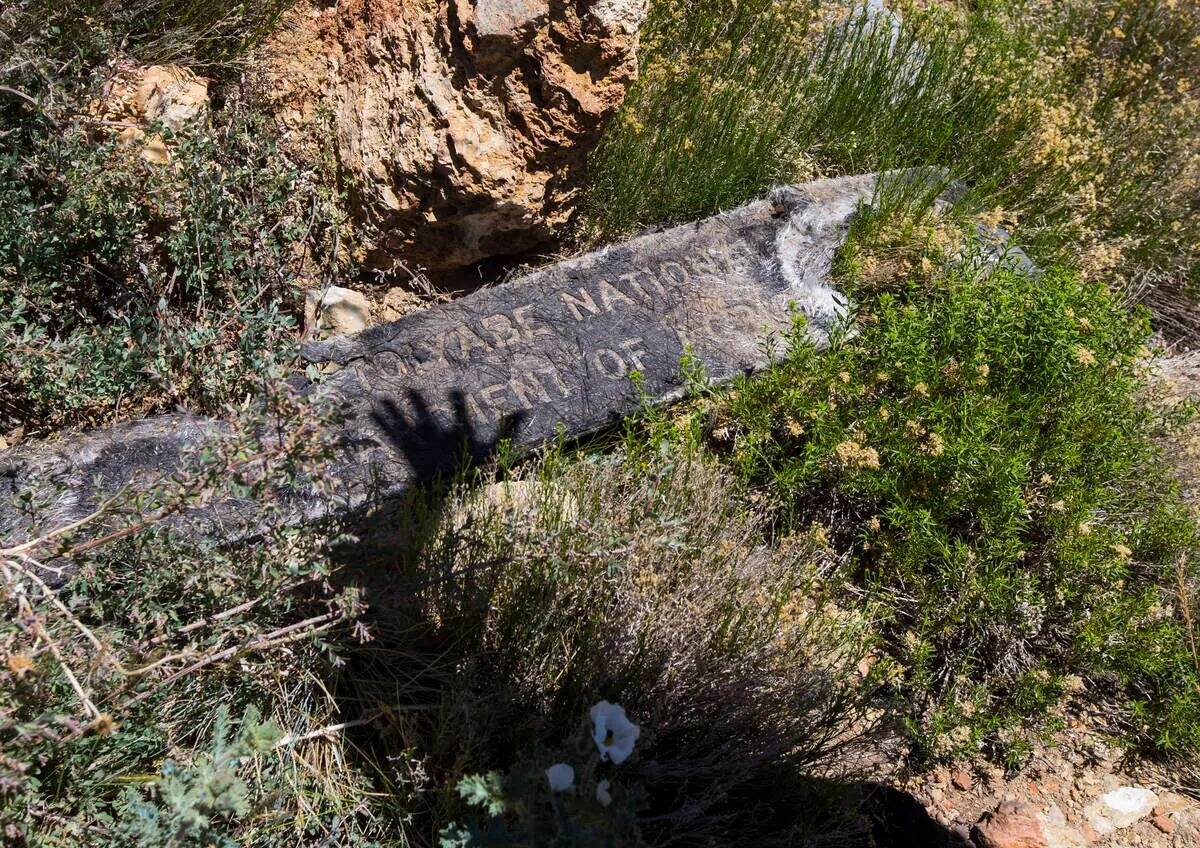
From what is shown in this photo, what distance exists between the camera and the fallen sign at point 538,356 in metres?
3.15

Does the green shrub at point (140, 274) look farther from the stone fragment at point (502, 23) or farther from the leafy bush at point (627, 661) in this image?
the leafy bush at point (627, 661)

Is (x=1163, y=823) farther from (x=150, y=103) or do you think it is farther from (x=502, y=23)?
(x=150, y=103)

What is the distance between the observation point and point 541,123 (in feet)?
13.0

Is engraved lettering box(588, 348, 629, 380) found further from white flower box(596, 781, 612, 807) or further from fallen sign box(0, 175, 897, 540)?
white flower box(596, 781, 612, 807)

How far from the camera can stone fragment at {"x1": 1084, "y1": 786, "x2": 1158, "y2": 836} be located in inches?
117

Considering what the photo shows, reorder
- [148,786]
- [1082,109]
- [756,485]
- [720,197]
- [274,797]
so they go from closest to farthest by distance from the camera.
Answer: [148,786], [274,797], [756,485], [720,197], [1082,109]

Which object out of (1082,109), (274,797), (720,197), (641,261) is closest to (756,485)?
(641,261)

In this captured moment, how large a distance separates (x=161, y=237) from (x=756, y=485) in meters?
2.69

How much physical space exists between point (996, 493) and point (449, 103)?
9.02 feet

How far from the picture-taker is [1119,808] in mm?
3010

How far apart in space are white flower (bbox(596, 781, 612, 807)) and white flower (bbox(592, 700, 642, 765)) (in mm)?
54

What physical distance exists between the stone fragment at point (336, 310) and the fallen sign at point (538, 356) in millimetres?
391

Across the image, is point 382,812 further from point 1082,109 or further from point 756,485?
point 1082,109

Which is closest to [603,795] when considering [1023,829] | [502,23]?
[1023,829]
